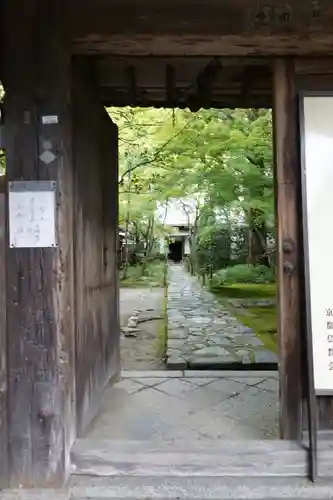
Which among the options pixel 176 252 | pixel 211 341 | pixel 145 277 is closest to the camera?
pixel 211 341

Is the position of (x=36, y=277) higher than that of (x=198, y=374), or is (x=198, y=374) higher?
(x=36, y=277)

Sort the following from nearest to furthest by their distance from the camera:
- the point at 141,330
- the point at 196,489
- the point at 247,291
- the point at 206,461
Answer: the point at 196,489 < the point at 206,461 < the point at 141,330 < the point at 247,291

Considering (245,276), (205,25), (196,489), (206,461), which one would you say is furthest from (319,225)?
(245,276)

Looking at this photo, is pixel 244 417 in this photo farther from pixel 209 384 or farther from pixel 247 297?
pixel 247 297

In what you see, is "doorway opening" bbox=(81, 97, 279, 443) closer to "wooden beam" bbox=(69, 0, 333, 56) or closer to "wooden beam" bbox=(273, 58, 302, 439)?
"wooden beam" bbox=(273, 58, 302, 439)

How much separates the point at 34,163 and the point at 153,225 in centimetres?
2181

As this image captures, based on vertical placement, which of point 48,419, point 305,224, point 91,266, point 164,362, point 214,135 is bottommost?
point 164,362

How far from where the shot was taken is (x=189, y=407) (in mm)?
4102

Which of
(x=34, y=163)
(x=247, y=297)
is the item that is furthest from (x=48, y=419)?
(x=247, y=297)

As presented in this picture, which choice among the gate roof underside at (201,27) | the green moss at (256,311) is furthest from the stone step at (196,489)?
the green moss at (256,311)

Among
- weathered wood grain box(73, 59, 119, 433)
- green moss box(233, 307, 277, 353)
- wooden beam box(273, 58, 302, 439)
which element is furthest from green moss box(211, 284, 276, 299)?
wooden beam box(273, 58, 302, 439)

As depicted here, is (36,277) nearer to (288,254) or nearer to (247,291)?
(288,254)

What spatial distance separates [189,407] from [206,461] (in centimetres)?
119

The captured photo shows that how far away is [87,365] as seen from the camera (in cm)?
358
